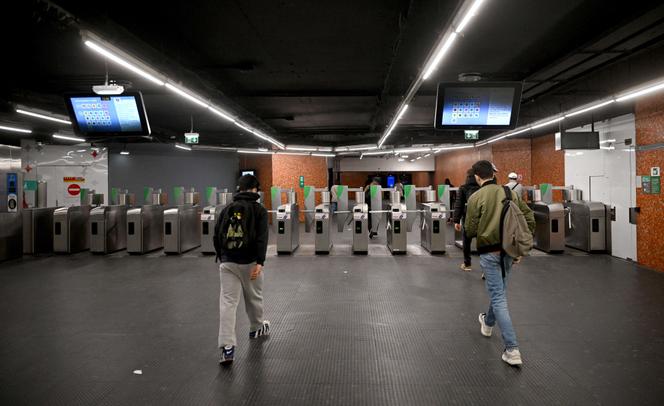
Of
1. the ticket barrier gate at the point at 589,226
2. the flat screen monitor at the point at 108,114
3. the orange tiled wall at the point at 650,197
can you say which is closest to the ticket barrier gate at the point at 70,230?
the flat screen monitor at the point at 108,114

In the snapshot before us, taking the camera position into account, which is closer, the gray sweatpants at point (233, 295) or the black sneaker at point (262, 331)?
the gray sweatpants at point (233, 295)

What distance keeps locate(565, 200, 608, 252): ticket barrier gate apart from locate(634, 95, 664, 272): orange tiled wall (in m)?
1.03

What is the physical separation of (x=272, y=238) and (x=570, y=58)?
8.87 meters

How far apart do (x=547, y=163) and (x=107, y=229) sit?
1329cm

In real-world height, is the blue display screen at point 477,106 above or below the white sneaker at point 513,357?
above

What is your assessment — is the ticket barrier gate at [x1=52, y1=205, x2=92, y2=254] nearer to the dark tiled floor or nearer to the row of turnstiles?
the row of turnstiles

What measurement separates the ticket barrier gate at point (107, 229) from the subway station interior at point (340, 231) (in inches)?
Result: 2.4

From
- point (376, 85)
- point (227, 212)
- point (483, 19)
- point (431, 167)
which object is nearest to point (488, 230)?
point (227, 212)

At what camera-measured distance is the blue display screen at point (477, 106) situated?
560cm

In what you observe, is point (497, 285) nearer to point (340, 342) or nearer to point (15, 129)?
point (340, 342)

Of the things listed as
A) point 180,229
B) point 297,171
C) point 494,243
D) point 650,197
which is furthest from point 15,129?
point 650,197

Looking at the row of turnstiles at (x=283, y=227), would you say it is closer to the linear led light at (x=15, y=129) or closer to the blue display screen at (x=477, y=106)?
the linear led light at (x=15, y=129)

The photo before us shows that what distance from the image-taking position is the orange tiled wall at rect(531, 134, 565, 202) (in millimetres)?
11914

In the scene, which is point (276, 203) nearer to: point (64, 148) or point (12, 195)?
point (12, 195)
